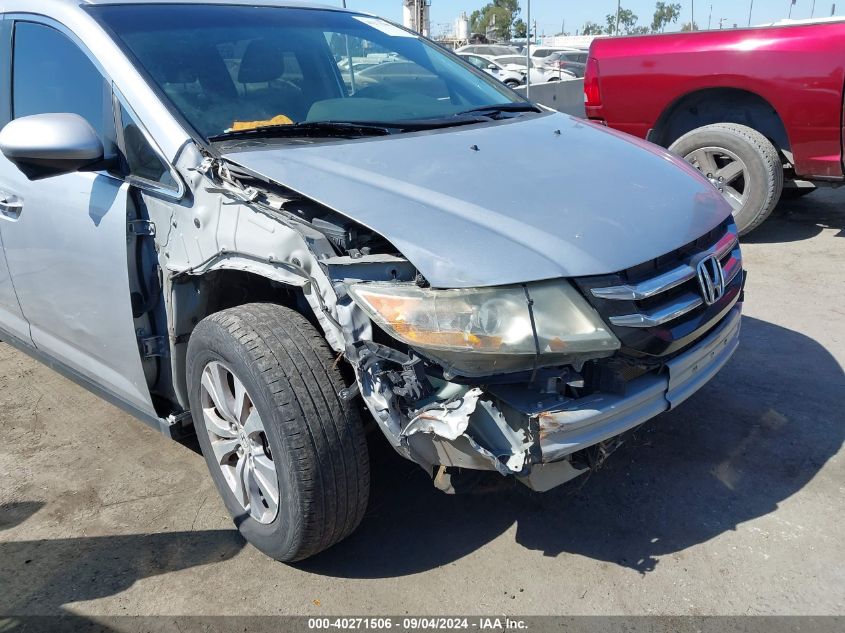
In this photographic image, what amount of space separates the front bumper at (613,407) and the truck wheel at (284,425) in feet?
1.73

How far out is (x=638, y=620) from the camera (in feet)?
7.13

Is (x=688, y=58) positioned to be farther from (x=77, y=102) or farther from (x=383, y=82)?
(x=77, y=102)

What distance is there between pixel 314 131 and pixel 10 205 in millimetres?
1388

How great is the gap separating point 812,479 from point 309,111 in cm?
245

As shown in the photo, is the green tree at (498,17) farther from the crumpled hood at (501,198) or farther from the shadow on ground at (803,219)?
the crumpled hood at (501,198)

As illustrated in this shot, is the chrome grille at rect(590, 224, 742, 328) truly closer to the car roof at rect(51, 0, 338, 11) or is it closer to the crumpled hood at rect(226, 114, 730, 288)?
the crumpled hood at rect(226, 114, 730, 288)

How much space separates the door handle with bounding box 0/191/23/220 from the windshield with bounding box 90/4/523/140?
839 millimetres

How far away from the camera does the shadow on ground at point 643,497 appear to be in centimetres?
249

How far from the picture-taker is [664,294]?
2164 mm

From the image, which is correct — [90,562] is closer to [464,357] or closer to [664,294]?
[464,357]

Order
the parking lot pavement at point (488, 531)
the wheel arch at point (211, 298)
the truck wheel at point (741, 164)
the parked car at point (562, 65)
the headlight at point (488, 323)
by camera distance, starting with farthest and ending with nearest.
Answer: the parked car at point (562, 65) → the truck wheel at point (741, 164) → the wheel arch at point (211, 298) → the parking lot pavement at point (488, 531) → the headlight at point (488, 323)

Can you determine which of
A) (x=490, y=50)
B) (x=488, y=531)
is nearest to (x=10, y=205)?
(x=488, y=531)

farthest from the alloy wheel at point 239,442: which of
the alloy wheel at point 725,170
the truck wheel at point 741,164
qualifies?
the alloy wheel at point 725,170

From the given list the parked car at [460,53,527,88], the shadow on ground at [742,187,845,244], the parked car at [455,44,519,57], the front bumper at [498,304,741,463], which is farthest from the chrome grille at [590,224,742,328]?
the parked car at [455,44,519,57]
